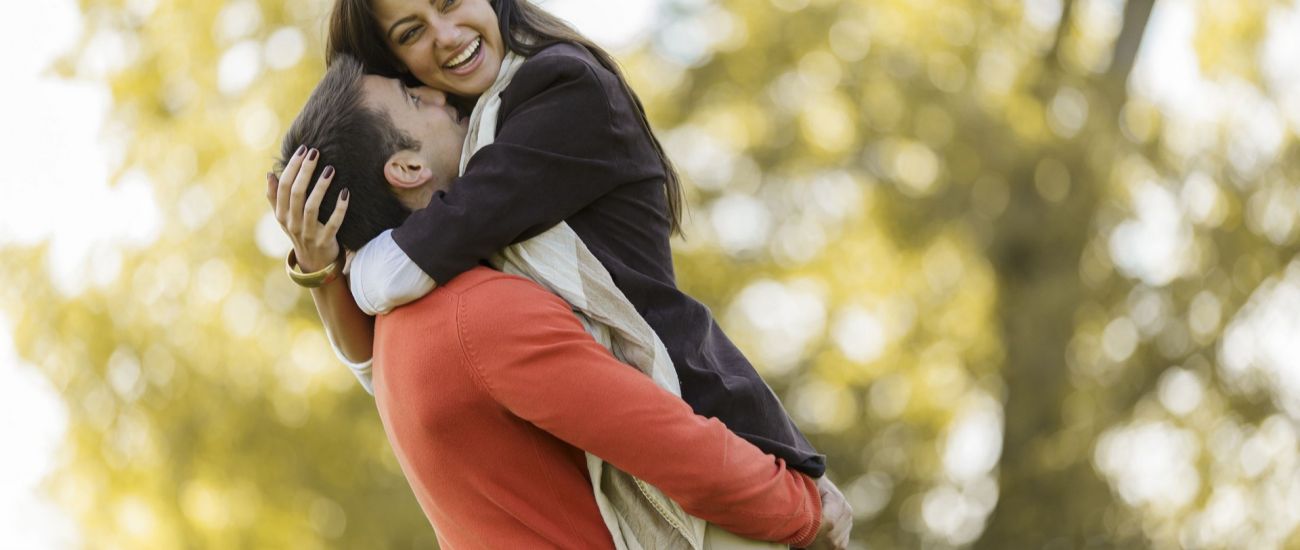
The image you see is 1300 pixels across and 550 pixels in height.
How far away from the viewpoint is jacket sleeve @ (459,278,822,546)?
1968mm

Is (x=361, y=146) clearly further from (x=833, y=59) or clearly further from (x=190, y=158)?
(x=833, y=59)

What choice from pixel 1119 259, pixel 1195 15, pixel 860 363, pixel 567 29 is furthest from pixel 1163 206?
pixel 567 29

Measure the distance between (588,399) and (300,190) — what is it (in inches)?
20.4

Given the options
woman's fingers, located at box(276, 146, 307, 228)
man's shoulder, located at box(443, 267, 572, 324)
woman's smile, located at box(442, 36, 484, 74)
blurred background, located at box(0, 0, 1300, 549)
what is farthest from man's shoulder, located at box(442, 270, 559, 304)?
blurred background, located at box(0, 0, 1300, 549)

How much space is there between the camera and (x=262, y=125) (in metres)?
8.73

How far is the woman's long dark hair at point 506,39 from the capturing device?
2.32 m

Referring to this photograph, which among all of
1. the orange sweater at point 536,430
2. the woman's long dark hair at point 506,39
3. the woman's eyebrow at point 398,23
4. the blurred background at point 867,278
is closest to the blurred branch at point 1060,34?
the blurred background at point 867,278

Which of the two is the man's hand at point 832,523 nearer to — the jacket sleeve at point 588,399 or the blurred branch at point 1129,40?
the jacket sleeve at point 588,399

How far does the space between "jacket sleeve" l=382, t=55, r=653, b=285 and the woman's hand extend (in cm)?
14

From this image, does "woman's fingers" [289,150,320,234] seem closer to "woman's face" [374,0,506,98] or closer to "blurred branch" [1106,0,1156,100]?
"woman's face" [374,0,506,98]

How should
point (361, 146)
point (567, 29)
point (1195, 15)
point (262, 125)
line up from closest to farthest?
point (361, 146)
point (567, 29)
point (262, 125)
point (1195, 15)

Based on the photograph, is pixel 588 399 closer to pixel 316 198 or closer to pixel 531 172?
pixel 531 172

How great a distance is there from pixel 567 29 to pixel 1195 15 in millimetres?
7959

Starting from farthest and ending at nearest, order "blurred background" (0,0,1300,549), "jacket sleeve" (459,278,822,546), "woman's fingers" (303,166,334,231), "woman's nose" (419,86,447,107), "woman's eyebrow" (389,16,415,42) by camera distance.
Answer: "blurred background" (0,0,1300,549) → "woman's eyebrow" (389,16,415,42) → "woman's nose" (419,86,447,107) → "woman's fingers" (303,166,334,231) → "jacket sleeve" (459,278,822,546)
